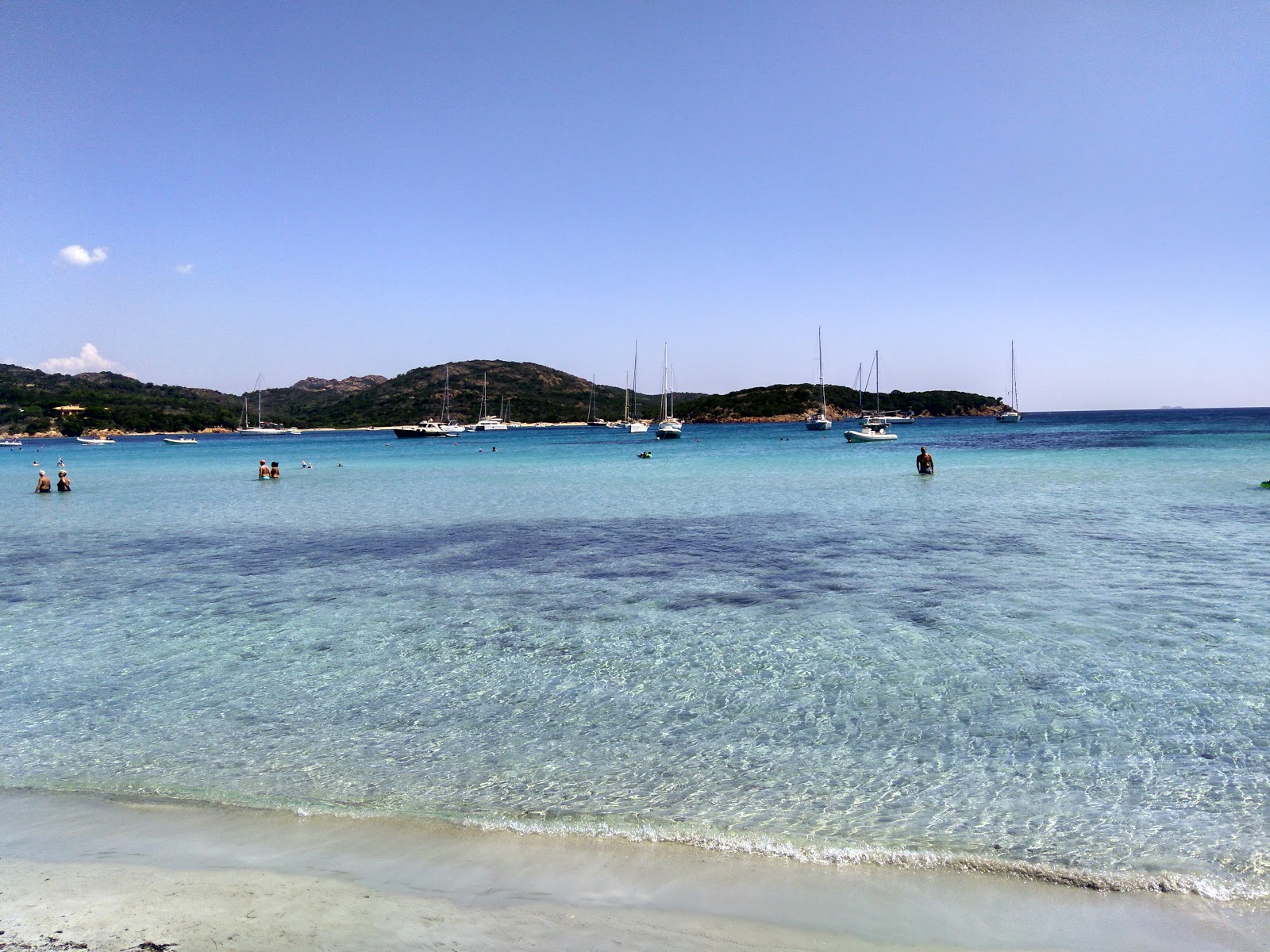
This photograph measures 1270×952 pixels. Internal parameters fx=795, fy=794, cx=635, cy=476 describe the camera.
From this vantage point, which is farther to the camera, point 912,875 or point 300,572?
point 300,572

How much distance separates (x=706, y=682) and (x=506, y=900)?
4.57 m

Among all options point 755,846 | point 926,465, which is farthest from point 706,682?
point 926,465

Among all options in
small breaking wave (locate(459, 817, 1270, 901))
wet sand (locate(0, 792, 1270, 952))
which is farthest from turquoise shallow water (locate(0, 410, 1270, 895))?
wet sand (locate(0, 792, 1270, 952))

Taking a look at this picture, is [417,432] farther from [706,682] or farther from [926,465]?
[706,682]


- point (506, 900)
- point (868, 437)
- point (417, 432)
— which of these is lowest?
point (506, 900)

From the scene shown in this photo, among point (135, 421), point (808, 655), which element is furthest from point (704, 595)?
point (135, 421)

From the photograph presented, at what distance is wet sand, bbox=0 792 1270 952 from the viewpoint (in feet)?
14.8

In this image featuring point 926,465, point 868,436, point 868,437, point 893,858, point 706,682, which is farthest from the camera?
point 868,437

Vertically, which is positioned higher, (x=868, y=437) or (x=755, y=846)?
(x=868, y=437)

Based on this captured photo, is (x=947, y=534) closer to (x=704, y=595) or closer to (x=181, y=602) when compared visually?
(x=704, y=595)

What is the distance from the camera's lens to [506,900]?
499cm

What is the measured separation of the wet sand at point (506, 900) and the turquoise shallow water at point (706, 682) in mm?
347

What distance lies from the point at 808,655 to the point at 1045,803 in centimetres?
416

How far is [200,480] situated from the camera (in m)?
47.6
